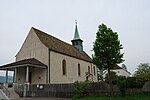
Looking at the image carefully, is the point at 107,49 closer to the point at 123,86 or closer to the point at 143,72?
the point at 123,86

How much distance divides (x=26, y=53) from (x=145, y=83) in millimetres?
18121

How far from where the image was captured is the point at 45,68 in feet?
83.6

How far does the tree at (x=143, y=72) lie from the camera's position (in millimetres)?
18000

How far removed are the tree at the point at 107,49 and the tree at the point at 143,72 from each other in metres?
2.76

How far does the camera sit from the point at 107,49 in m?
17.5

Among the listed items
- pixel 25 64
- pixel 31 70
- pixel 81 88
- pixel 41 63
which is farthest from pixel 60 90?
pixel 31 70

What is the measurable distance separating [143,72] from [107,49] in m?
5.36

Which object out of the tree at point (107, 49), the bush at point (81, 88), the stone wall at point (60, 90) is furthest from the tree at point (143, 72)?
the bush at point (81, 88)

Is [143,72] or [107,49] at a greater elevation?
[107,49]

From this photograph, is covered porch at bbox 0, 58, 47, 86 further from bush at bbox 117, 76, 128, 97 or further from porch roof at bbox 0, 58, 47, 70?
bush at bbox 117, 76, 128, 97

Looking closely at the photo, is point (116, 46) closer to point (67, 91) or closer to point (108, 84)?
point (108, 84)

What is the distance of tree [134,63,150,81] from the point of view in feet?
59.1

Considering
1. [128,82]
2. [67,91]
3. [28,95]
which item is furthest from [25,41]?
[128,82]

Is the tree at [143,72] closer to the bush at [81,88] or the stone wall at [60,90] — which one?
the stone wall at [60,90]
